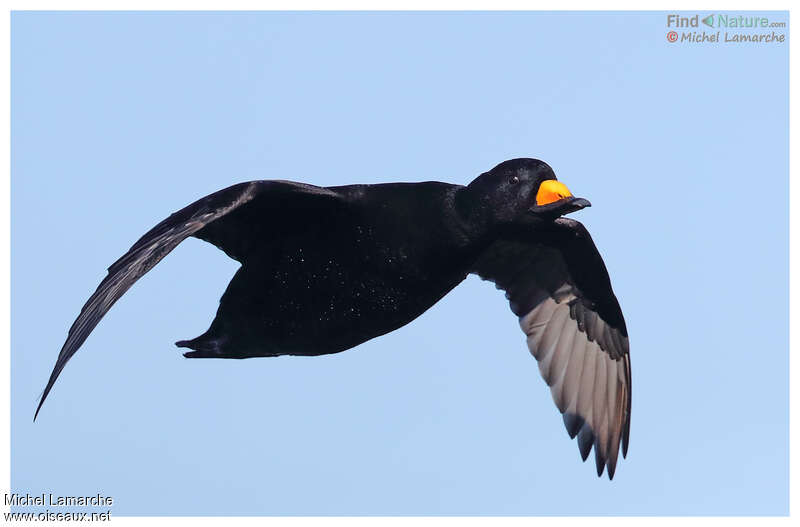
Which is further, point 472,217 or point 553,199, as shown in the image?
point 472,217

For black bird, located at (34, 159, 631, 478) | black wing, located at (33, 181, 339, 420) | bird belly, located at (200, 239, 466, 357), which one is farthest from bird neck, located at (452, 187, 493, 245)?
black wing, located at (33, 181, 339, 420)

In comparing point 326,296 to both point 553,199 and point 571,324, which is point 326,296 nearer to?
point 553,199

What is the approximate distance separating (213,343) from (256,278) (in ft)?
1.72

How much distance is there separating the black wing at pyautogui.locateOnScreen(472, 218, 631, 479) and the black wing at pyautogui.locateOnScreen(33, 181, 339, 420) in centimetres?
185

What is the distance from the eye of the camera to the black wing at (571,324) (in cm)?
886

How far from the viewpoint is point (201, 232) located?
7.95 metres

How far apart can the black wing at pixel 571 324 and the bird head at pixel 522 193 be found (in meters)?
1.63

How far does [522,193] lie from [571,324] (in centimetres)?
214

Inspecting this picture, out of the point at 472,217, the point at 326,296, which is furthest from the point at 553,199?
the point at 326,296

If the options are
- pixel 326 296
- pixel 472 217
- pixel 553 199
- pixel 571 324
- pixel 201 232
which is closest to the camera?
pixel 553 199

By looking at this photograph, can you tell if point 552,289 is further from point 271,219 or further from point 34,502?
point 34,502

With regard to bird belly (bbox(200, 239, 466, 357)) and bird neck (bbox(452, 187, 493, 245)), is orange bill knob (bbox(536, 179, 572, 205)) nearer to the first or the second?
bird neck (bbox(452, 187, 493, 245))

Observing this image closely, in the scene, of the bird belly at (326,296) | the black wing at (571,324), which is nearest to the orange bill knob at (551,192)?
the bird belly at (326,296)

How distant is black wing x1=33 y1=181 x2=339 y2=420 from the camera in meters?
6.16
